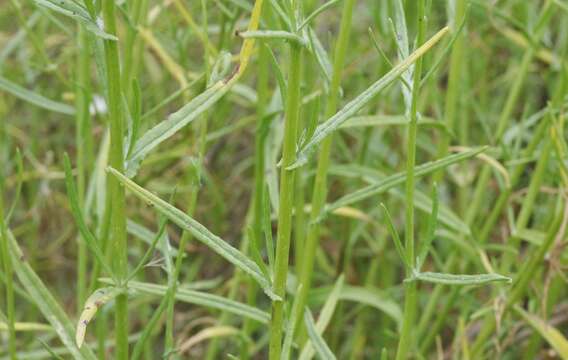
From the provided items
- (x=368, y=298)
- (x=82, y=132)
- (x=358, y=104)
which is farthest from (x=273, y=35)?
(x=368, y=298)

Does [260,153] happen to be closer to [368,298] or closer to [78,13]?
[368,298]

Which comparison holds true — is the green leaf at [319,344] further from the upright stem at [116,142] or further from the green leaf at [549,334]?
the green leaf at [549,334]

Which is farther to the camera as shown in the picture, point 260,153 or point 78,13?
point 260,153

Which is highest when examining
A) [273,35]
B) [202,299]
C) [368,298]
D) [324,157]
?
[273,35]

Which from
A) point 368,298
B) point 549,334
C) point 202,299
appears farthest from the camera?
point 368,298

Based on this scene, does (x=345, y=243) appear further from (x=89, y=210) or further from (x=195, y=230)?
(x=195, y=230)

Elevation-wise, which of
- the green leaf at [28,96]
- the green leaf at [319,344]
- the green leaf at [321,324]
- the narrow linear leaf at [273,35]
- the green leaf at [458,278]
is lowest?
the green leaf at [321,324]

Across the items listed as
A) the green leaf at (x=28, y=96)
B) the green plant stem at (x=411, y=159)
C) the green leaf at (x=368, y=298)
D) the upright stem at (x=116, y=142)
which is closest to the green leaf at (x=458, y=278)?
the green plant stem at (x=411, y=159)

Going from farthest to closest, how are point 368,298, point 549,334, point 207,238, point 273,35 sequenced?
point 368,298, point 549,334, point 207,238, point 273,35
